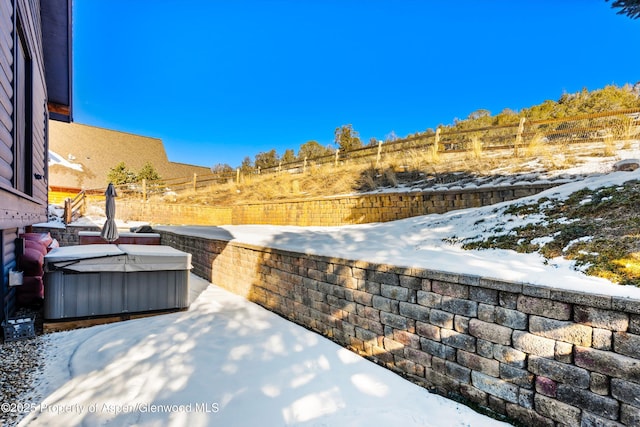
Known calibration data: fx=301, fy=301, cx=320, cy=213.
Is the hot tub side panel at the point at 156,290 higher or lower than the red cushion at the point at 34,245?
lower

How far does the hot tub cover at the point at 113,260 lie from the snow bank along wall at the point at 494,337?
2621 mm

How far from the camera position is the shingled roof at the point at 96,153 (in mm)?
21391

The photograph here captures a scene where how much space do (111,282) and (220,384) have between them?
9.65 feet

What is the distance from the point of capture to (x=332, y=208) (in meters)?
9.25

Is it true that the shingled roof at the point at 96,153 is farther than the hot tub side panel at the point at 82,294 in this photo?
Yes

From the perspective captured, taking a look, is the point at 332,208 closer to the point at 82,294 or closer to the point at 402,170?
the point at 402,170

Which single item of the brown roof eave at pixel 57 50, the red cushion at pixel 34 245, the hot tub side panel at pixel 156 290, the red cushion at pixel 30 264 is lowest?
the hot tub side panel at pixel 156 290

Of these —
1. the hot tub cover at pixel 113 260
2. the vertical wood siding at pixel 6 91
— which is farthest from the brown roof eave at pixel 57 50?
the hot tub cover at pixel 113 260

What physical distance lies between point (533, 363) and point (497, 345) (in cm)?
25

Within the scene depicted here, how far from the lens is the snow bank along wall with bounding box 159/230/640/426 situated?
187cm

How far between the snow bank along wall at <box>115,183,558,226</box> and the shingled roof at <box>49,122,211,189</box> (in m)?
9.54

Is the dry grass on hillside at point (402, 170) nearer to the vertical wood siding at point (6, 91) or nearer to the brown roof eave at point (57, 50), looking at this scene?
the brown roof eave at point (57, 50)

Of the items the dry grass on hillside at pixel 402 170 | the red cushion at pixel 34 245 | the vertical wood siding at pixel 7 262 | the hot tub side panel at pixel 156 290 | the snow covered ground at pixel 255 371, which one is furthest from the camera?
the dry grass on hillside at pixel 402 170

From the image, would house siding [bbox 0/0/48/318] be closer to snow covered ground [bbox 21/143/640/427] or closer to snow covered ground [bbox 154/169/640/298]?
snow covered ground [bbox 21/143/640/427]
